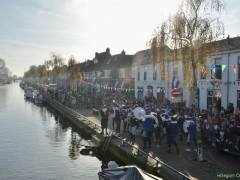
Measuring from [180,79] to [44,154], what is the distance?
60.0ft

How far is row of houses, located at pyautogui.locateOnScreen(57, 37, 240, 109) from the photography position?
77.9 feet

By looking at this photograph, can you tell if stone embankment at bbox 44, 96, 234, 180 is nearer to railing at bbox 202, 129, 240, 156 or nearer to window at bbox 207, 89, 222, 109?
railing at bbox 202, 129, 240, 156

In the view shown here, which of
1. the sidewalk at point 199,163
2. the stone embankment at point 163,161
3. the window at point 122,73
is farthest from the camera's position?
the window at point 122,73

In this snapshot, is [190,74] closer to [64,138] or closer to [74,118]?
[64,138]

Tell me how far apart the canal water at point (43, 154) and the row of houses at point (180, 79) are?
25.5 ft

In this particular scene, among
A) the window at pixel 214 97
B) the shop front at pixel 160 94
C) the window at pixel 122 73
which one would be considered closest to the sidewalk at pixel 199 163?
the window at pixel 214 97

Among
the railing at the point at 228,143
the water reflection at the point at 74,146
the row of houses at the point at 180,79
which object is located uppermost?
the row of houses at the point at 180,79

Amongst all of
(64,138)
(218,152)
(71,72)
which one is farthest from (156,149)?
(71,72)

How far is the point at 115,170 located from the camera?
1026cm

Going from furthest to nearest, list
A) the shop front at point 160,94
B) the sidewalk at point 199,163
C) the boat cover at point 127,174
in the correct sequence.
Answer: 1. the shop front at point 160,94
2. the sidewalk at point 199,163
3. the boat cover at point 127,174

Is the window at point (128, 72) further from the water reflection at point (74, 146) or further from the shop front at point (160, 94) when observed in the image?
the water reflection at point (74, 146)

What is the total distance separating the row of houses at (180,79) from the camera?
77.9 ft

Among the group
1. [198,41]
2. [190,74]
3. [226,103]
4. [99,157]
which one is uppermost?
[198,41]

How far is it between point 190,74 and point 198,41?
253 centimetres
